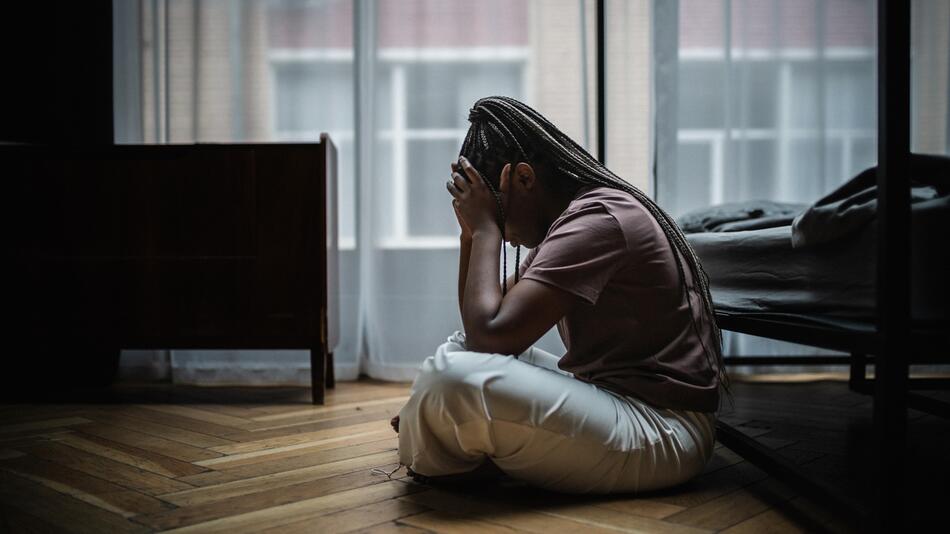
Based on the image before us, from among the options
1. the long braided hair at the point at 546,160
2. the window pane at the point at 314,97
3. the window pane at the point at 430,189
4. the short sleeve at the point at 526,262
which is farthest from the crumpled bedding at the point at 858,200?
the window pane at the point at 314,97

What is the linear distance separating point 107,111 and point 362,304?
2.98ft

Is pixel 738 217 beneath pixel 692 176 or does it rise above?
beneath

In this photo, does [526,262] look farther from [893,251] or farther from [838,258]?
[893,251]

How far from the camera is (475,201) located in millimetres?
1086

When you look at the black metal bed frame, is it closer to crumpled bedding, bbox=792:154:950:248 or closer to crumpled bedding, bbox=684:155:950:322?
crumpled bedding, bbox=684:155:950:322

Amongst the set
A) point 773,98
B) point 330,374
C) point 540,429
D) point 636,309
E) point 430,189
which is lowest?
point 330,374

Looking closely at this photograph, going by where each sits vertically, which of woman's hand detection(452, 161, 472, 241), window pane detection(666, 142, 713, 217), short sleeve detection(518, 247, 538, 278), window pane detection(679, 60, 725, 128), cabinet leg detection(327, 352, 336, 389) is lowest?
cabinet leg detection(327, 352, 336, 389)

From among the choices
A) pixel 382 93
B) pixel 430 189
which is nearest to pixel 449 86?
pixel 382 93

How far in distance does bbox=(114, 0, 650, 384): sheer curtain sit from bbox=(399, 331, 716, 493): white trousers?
Answer: 122cm

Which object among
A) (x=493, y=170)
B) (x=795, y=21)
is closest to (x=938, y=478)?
(x=493, y=170)

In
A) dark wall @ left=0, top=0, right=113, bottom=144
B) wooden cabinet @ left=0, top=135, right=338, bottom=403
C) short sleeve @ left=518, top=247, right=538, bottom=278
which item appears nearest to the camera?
short sleeve @ left=518, top=247, right=538, bottom=278

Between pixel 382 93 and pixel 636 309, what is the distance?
4.77 ft

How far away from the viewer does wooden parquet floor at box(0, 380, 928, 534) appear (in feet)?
3.04

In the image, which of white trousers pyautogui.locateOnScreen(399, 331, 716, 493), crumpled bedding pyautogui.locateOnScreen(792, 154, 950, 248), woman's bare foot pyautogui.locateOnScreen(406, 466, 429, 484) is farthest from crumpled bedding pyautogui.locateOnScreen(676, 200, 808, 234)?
woman's bare foot pyautogui.locateOnScreen(406, 466, 429, 484)
